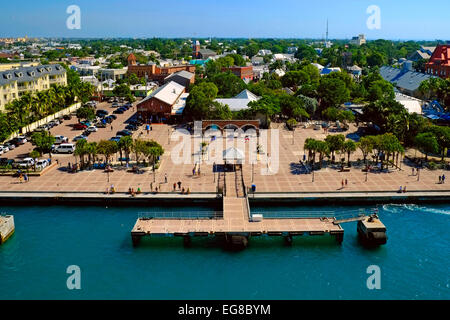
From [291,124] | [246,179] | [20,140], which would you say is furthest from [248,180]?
[20,140]

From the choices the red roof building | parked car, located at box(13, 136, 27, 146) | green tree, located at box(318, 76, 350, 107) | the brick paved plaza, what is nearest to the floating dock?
the brick paved plaza

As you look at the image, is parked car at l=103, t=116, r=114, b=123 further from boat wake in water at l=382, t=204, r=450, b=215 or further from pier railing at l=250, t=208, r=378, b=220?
boat wake in water at l=382, t=204, r=450, b=215

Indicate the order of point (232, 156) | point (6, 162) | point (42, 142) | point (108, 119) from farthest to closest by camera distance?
point (108, 119) → point (42, 142) → point (6, 162) → point (232, 156)

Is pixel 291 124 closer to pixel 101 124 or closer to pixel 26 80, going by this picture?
pixel 101 124

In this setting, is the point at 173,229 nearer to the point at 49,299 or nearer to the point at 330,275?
the point at 49,299
